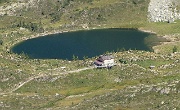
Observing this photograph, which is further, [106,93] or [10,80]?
[10,80]

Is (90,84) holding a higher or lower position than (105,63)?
lower

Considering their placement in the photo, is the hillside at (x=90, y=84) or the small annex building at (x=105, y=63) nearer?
the hillside at (x=90, y=84)

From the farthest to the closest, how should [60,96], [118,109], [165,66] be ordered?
[165,66]
[60,96]
[118,109]

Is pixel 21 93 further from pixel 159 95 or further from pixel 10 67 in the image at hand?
pixel 159 95

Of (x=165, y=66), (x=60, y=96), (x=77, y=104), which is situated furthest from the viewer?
(x=165, y=66)

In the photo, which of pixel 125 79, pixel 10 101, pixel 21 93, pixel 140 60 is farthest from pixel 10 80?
pixel 140 60

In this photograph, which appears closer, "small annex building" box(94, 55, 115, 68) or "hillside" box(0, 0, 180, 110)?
"hillside" box(0, 0, 180, 110)

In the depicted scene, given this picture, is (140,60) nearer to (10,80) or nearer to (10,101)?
(10,80)

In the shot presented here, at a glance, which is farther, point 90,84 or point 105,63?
point 105,63

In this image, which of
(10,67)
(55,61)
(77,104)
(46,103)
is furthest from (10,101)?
(55,61)
